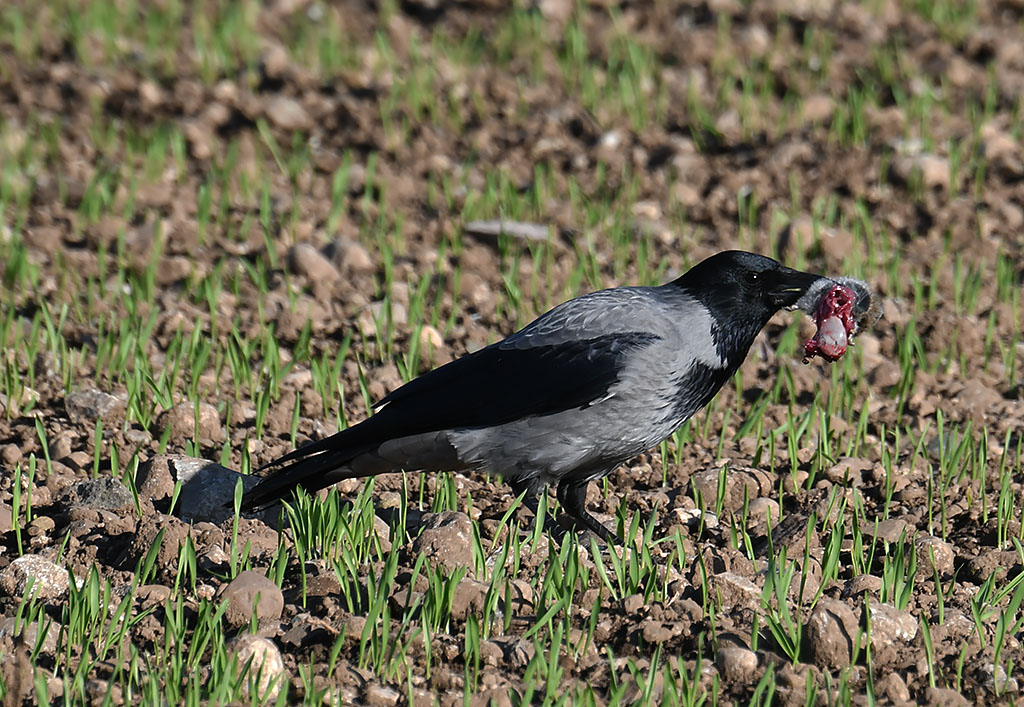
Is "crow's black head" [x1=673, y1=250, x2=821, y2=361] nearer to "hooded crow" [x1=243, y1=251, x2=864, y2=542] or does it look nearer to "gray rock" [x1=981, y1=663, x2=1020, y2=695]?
"hooded crow" [x1=243, y1=251, x2=864, y2=542]

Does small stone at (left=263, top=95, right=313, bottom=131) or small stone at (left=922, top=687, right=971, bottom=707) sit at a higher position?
small stone at (left=922, top=687, right=971, bottom=707)

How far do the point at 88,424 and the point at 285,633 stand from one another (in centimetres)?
164

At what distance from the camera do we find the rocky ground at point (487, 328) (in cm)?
361

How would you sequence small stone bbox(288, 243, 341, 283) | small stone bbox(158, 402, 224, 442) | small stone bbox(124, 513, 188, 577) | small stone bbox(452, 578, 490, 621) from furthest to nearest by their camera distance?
small stone bbox(288, 243, 341, 283) < small stone bbox(158, 402, 224, 442) < small stone bbox(124, 513, 188, 577) < small stone bbox(452, 578, 490, 621)

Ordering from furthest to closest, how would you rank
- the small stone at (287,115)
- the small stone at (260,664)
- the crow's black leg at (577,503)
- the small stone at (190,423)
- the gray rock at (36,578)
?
the small stone at (287,115)
the small stone at (190,423)
the crow's black leg at (577,503)
the gray rock at (36,578)
the small stone at (260,664)

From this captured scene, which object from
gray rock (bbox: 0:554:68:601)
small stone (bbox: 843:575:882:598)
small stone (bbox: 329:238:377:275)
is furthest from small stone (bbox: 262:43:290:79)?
small stone (bbox: 843:575:882:598)

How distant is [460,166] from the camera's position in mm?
7605

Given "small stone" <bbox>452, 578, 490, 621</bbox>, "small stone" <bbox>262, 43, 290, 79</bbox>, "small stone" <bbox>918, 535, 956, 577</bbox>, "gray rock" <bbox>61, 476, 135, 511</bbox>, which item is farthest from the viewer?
"small stone" <bbox>262, 43, 290, 79</bbox>

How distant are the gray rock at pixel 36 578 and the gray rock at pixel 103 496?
455 mm

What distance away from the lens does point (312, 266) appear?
636cm

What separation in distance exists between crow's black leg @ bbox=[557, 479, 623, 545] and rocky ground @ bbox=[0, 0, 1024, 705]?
0.56ft

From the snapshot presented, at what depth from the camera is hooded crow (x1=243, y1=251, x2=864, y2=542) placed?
14.0 ft

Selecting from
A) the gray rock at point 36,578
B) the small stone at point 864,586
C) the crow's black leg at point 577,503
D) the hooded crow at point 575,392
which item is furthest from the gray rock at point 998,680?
the gray rock at point 36,578

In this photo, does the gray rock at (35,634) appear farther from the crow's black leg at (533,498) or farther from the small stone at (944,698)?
the small stone at (944,698)
